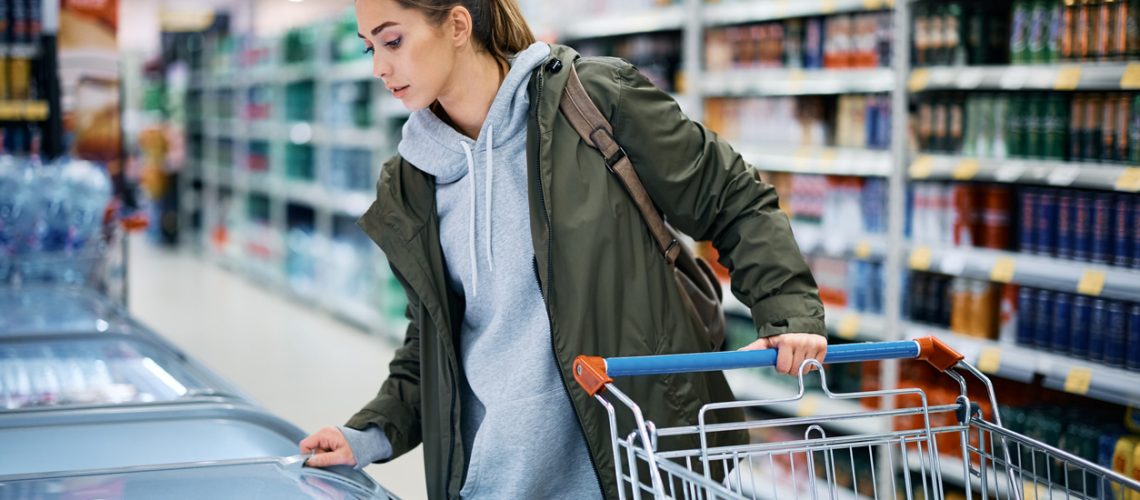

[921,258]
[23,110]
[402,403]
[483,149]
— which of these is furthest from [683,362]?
[23,110]

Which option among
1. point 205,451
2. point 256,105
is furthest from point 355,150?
point 205,451

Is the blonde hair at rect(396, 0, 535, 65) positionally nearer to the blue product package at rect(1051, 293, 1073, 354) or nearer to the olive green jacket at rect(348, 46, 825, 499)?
the olive green jacket at rect(348, 46, 825, 499)

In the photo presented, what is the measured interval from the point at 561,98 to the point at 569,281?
28 cm

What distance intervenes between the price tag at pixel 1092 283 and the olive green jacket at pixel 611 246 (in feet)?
5.89

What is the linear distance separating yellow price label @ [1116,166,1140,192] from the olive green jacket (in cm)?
173

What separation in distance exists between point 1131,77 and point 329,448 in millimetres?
2346

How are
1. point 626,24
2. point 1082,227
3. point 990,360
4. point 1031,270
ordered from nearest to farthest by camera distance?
point 1082,227
point 1031,270
point 990,360
point 626,24

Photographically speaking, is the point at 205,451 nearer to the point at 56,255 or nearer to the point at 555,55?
the point at 555,55

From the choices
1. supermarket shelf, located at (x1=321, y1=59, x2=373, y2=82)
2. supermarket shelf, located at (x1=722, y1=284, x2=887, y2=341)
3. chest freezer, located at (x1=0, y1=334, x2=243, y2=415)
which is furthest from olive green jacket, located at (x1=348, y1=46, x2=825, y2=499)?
supermarket shelf, located at (x1=321, y1=59, x2=373, y2=82)

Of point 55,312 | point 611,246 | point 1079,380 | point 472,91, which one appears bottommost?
point 1079,380

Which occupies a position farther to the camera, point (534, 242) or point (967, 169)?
point (967, 169)

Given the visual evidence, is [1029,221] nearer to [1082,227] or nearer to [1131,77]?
[1082,227]

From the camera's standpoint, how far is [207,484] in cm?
158

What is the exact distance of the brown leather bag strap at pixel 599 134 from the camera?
5.75 feet
